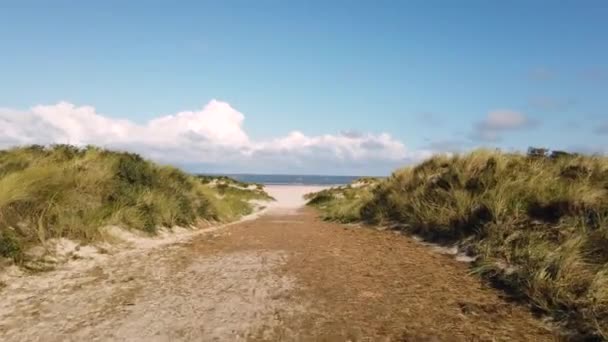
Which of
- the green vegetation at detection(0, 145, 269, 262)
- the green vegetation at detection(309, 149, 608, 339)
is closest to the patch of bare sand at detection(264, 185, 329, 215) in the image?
the green vegetation at detection(0, 145, 269, 262)

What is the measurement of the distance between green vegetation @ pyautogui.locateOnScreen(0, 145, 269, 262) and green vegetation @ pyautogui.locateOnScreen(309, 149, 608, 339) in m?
5.93

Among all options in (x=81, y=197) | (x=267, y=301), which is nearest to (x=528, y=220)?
(x=267, y=301)

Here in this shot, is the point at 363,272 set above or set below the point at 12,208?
below

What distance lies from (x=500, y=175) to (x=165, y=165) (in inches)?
448

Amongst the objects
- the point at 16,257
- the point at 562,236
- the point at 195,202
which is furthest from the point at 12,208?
the point at 562,236

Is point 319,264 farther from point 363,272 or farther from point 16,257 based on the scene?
point 16,257

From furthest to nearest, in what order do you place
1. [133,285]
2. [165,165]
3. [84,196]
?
[165,165] < [84,196] < [133,285]

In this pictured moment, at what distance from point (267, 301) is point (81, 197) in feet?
18.6

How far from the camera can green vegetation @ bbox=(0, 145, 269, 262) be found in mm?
7519

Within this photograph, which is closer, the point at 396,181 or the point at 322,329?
the point at 322,329

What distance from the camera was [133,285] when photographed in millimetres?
5984

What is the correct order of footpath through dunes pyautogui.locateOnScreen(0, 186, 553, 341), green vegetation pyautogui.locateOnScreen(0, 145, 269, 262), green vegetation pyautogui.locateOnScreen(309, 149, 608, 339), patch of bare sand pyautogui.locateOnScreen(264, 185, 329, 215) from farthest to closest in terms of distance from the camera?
patch of bare sand pyautogui.locateOnScreen(264, 185, 329, 215), green vegetation pyautogui.locateOnScreen(0, 145, 269, 262), green vegetation pyautogui.locateOnScreen(309, 149, 608, 339), footpath through dunes pyautogui.locateOnScreen(0, 186, 553, 341)

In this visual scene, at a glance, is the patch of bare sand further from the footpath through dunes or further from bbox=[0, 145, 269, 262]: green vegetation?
the footpath through dunes

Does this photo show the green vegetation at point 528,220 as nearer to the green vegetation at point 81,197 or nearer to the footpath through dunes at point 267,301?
the footpath through dunes at point 267,301
